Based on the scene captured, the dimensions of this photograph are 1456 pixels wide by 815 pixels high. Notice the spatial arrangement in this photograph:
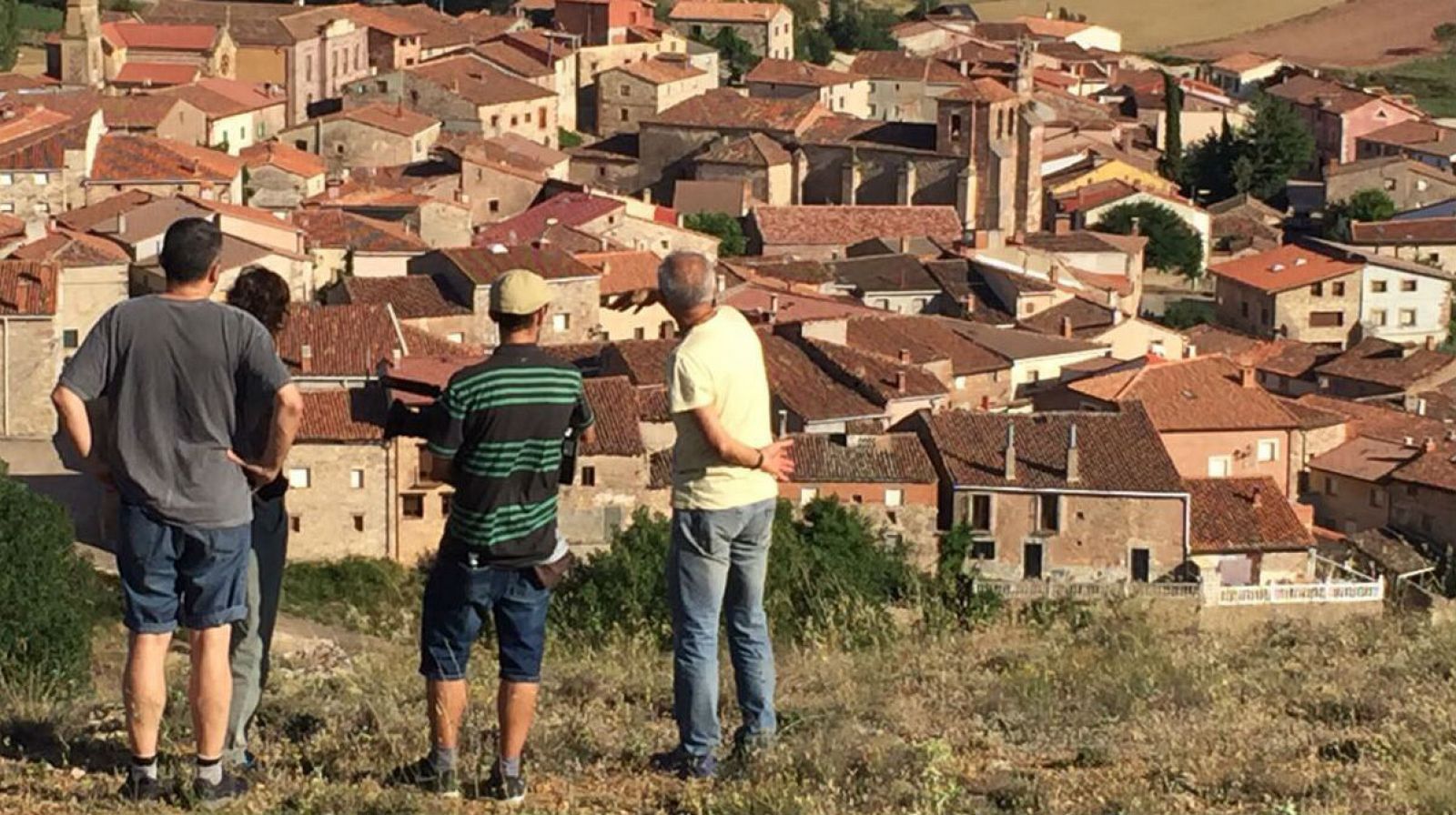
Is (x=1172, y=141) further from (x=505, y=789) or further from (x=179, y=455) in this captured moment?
(x=179, y=455)

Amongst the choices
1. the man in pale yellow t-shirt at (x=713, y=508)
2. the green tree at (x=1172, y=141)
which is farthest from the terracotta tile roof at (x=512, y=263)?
the man in pale yellow t-shirt at (x=713, y=508)

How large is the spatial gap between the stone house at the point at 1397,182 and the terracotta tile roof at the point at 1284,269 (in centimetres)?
862

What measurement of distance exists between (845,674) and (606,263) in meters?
26.9

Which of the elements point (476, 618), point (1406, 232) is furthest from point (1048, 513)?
point (1406, 232)

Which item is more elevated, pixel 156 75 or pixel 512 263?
pixel 512 263

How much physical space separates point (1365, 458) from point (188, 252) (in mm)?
24804

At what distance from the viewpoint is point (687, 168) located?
48875 mm

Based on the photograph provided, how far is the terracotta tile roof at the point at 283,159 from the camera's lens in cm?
4184

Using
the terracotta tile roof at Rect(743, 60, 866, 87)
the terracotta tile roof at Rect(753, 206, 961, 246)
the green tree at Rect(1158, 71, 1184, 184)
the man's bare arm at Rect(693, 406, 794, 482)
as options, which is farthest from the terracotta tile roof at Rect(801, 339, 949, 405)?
the terracotta tile roof at Rect(743, 60, 866, 87)

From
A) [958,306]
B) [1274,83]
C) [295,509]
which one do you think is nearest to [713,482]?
[295,509]

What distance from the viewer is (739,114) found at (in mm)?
50562

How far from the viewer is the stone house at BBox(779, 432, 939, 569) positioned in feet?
78.3

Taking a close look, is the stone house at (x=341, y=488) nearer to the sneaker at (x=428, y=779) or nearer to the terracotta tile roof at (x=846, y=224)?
the sneaker at (x=428, y=779)

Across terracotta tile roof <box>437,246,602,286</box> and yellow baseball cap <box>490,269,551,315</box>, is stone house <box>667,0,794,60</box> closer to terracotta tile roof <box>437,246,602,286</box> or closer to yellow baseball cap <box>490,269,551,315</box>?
terracotta tile roof <box>437,246,602,286</box>
